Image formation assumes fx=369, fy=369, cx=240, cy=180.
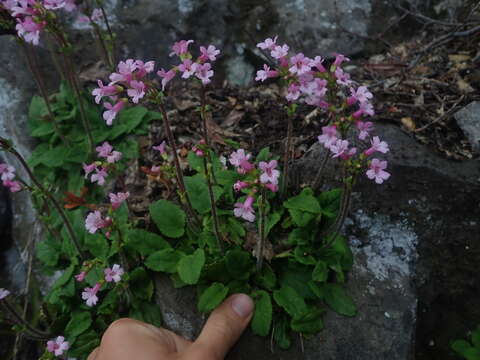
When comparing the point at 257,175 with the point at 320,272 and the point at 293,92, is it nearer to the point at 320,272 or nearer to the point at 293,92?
the point at 293,92

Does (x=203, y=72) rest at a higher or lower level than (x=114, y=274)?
higher

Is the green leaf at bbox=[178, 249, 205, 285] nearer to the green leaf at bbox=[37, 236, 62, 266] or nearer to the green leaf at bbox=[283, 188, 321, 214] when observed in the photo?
the green leaf at bbox=[283, 188, 321, 214]

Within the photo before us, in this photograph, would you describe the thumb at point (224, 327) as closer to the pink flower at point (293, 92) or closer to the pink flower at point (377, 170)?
the pink flower at point (377, 170)

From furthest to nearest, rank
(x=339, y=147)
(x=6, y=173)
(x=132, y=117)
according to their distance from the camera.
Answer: (x=132, y=117) < (x=6, y=173) < (x=339, y=147)

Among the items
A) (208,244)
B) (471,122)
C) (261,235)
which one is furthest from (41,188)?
(471,122)

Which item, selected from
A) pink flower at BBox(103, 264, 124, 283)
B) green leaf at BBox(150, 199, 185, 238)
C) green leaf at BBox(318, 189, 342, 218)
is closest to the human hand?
pink flower at BBox(103, 264, 124, 283)

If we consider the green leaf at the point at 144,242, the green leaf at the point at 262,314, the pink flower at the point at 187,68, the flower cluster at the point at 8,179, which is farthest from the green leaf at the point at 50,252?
the pink flower at the point at 187,68
